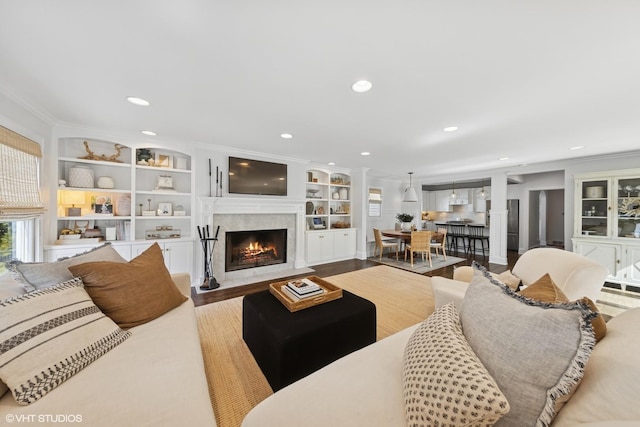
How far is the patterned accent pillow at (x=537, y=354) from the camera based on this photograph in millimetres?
686

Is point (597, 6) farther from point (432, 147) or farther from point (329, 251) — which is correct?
point (329, 251)

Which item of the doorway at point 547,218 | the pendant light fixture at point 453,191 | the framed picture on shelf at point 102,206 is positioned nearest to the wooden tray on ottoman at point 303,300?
the framed picture on shelf at point 102,206

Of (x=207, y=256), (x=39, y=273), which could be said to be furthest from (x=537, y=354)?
(x=207, y=256)

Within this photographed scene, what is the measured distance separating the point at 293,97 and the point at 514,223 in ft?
25.0

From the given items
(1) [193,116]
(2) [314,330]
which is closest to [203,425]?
(2) [314,330]

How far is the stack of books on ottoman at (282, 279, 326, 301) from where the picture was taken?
186 cm

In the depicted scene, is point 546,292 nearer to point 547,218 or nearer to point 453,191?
point 453,191

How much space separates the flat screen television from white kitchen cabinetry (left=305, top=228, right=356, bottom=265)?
1259 millimetres

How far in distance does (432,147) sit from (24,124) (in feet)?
16.3

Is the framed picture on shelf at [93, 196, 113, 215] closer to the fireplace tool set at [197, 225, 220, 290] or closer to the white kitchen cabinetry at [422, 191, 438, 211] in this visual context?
the fireplace tool set at [197, 225, 220, 290]

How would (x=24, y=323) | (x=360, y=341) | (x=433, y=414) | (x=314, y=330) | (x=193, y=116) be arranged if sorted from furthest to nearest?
1. (x=193, y=116)
2. (x=360, y=341)
3. (x=314, y=330)
4. (x=24, y=323)
5. (x=433, y=414)

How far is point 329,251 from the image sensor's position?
538 cm

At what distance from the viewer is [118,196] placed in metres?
3.41

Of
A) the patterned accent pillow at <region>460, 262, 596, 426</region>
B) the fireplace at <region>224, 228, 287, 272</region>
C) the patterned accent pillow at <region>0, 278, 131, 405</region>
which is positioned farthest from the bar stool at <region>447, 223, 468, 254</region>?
the patterned accent pillow at <region>0, 278, 131, 405</region>
